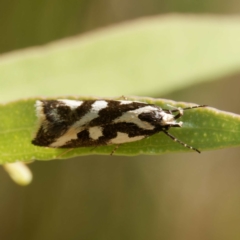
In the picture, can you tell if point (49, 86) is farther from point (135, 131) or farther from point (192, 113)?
point (192, 113)

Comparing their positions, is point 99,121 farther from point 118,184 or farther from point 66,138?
point 118,184

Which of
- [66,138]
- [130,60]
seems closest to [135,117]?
[66,138]

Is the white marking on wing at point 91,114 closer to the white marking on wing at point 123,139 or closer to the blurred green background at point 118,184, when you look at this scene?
the white marking on wing at point 123,139

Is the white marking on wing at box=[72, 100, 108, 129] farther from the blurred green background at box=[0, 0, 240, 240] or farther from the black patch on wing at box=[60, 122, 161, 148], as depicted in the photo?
the blurred green background at box=[0, 0, 240, 240]

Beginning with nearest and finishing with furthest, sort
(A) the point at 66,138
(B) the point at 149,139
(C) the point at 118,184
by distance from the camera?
(B) the point at 149,139 < (A) the point at 66,138 < (C) the point at 118,184

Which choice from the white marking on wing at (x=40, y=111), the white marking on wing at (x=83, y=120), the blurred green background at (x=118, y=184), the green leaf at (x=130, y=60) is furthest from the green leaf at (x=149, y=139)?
the blurred green background at (x=118, y=184)

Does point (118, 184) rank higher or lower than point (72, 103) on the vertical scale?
higher

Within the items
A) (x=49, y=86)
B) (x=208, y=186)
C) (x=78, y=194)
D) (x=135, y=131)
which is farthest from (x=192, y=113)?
(x=208, y=186)
